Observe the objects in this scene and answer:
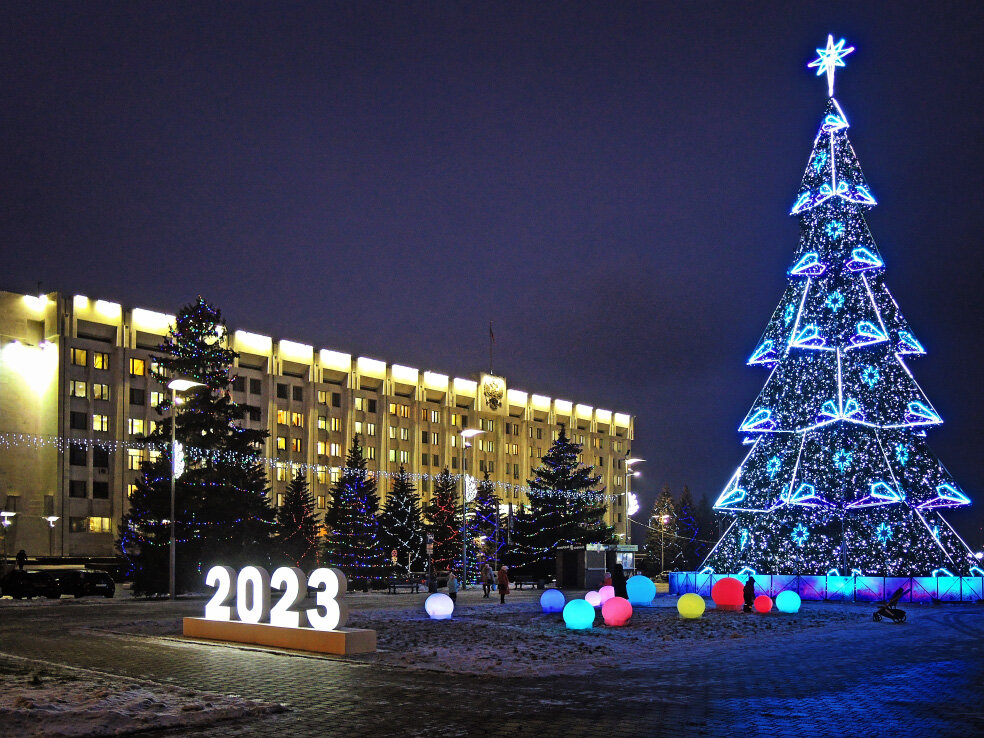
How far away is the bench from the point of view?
160ft

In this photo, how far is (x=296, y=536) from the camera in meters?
53.0

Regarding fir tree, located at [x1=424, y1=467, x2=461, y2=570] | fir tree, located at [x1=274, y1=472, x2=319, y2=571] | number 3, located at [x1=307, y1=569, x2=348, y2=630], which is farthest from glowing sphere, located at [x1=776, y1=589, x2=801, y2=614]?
fir tree, located at [x1=424, y1=467, x2=461, y2=570]

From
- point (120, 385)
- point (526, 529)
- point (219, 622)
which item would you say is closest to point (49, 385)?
point (120, 385)

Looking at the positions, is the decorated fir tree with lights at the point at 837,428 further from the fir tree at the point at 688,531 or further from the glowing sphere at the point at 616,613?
the fir tree at the point at 688,531

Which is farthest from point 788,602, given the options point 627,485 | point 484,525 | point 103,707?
point 627,485

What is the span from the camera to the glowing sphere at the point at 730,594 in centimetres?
2995

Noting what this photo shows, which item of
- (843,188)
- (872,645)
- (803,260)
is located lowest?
(872,645)

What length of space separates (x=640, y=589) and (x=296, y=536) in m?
26.7

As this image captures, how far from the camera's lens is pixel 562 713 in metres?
10.8

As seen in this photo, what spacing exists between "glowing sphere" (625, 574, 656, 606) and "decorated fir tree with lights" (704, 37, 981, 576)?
20.3 ft

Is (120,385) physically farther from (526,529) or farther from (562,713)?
(562,713)

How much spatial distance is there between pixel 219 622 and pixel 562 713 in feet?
33.5

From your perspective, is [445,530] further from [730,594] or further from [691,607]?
[691,607]

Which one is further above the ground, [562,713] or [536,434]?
[536,434]
